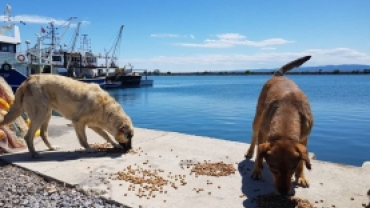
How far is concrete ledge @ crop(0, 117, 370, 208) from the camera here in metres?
4.80

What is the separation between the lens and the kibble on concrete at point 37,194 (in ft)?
15.5

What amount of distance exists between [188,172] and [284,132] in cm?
231

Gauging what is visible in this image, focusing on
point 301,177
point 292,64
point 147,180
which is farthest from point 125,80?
point 301,177

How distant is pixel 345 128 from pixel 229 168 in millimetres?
15134

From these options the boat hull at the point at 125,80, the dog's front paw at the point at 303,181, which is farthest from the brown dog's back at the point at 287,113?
the boat hull at the point at 125,80

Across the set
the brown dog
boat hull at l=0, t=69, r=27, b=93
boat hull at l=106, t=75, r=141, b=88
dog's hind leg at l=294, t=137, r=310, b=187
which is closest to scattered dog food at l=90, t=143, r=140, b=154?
the brown dog

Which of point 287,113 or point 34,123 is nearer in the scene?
point 287,113

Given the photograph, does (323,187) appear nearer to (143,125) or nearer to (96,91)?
(96,91)

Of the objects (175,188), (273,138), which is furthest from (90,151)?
(273,138)

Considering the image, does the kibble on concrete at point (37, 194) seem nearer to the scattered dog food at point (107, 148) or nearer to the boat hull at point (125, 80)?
the scattered dog food at point (107, 148)

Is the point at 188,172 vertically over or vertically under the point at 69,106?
under

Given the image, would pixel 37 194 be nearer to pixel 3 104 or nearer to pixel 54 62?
pixel 3 104

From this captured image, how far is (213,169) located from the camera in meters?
6.11

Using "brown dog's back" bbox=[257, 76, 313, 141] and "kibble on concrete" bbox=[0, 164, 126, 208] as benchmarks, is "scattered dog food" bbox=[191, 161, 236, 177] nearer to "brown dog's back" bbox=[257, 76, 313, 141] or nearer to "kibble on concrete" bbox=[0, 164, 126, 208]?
"brown dog's back" bbox=[257, 76, 313, 141]
